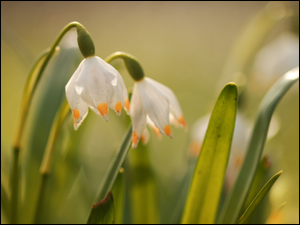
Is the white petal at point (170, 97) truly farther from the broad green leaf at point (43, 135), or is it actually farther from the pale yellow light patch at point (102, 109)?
the broad green leaf at point (43, 135)

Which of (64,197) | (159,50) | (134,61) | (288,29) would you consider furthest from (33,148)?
(159,50)

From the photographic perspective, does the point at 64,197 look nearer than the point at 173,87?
Yes

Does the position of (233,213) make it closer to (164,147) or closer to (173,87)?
(164,147)

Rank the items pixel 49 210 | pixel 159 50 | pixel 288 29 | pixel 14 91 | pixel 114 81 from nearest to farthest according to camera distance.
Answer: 1. pixel 114 81
2. pixel 49 210
3. pixel 288 29
4. pixel 14 91
5. pixel 159 50

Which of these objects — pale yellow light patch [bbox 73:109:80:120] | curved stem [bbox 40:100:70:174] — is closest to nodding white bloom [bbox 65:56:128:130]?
pale yellow light patch [bbox 73:109:80:120]

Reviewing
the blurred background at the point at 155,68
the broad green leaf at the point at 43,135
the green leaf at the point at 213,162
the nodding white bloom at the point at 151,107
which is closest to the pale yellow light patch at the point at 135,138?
the nodding white bloom at the point at 151,107

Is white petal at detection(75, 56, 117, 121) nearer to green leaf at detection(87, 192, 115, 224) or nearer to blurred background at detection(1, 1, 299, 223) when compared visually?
green leaf at detection(87, 192, 115, 224)

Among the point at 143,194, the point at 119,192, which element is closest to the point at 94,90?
the point at 119,192
